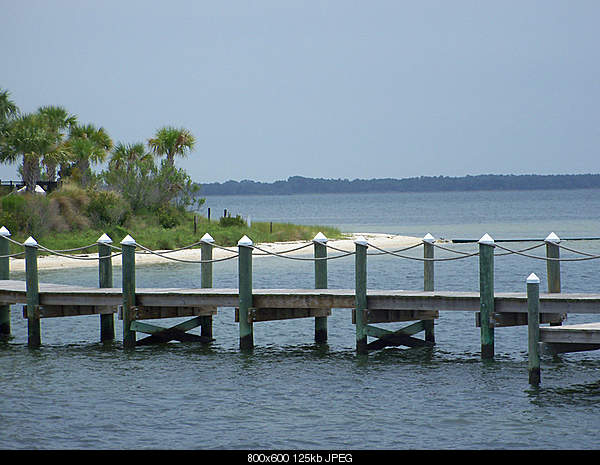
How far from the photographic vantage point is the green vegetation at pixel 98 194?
44.7m

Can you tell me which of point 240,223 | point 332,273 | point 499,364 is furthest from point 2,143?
point 499,364

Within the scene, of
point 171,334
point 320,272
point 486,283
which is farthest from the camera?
point 171,334

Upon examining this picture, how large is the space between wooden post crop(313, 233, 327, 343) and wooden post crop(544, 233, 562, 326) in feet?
14.2

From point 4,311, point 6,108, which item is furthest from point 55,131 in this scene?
point 4,311

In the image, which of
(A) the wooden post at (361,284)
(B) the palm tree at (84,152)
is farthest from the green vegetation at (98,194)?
(A) the wooden post at (361,284)

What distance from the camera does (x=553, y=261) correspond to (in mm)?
19328

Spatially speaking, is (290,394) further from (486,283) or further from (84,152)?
(84,152)

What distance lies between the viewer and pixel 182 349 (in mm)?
21141

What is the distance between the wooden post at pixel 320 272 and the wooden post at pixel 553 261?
4319 mm

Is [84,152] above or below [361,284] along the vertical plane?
above

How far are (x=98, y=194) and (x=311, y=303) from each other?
102 feet
